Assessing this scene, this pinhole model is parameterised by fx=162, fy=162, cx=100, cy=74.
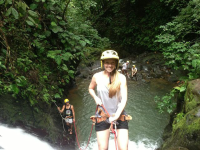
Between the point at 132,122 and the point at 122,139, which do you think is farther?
the point at 132,122

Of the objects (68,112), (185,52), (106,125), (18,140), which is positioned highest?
(185,52)

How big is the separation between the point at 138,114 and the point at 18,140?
264 inches

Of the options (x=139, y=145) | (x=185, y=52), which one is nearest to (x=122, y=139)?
(x=185, y=52)

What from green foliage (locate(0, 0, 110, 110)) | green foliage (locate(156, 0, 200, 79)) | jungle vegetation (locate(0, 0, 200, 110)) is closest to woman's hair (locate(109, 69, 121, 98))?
jungle vegetation (locate(0, 0, 200, 110))

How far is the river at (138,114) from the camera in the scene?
770cm

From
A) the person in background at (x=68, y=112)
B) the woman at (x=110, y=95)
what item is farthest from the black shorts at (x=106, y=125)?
the person in background at (x=68, y=112)

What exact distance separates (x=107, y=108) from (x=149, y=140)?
607cm

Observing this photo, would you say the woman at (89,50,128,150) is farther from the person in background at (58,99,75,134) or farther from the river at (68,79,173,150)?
the river at (68,79,173,150)

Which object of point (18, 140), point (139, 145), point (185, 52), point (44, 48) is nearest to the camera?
point (44, 48)

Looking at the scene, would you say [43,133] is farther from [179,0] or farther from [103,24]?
[103,24]

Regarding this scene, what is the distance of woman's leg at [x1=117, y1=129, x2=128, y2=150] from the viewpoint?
93.7 inches

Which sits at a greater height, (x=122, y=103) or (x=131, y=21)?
(x=131, y=21)

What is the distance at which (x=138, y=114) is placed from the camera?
9797mm

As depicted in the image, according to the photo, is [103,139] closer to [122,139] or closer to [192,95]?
[122,139]
